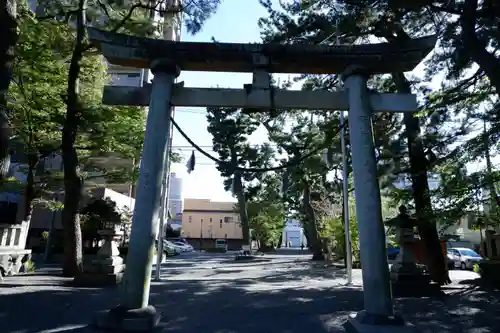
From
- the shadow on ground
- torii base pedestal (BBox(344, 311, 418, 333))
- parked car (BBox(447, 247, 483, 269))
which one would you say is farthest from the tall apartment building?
parked car (BBox(447, 247, 483, 269))

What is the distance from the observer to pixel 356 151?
19.8ft

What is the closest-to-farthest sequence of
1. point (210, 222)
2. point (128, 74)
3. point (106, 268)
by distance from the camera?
point (106, 268) < point (128, 74) < point (210, 222)

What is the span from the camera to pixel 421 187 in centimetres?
1094

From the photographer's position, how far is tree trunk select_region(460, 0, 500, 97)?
730cm

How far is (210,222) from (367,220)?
5410cm

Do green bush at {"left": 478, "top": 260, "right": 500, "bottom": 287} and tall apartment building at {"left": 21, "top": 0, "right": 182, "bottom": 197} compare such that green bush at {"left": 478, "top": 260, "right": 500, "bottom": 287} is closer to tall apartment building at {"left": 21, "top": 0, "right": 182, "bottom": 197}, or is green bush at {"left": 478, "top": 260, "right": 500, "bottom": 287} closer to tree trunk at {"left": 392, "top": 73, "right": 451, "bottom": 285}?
tree trunk at {"left": 392, "top": 73, "right": 451, "bottom": 285}

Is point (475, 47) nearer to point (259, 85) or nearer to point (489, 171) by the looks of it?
point (489, 171)

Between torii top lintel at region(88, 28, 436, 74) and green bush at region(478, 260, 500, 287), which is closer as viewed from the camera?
torii top lintel at region(88, 28, 436, 74)

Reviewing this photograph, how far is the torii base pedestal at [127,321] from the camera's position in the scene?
16.6 feet

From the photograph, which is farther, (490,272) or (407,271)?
(490,272)

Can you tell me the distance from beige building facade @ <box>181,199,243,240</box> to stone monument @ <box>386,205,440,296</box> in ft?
153

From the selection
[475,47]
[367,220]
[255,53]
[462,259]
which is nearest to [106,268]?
[255,53]

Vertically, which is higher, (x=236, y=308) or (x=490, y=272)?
(x=490, y=272)

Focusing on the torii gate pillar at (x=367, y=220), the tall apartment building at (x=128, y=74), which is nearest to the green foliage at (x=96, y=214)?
the tall apartment building at (x=128, y=74)
